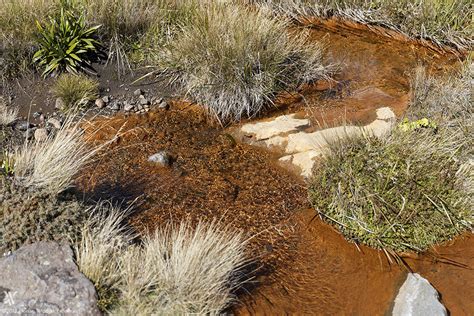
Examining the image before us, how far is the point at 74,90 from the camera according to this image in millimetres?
6848

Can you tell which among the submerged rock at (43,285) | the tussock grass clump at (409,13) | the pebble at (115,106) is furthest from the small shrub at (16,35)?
the submerged rock at (43,285)

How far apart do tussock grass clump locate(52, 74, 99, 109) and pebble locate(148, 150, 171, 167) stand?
1307mm

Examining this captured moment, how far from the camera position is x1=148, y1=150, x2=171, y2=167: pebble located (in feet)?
20.1

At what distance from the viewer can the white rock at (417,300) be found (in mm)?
4484

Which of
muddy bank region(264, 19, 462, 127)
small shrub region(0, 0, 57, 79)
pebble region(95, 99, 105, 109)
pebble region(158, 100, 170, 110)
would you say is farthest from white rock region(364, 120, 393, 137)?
small shrub region(0, 0, 57, 79)

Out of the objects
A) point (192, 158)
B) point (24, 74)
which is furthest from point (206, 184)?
point (24, 74)

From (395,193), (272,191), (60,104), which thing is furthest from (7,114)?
(395,193)

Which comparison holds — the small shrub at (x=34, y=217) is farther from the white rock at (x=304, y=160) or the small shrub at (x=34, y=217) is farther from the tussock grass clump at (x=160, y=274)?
the white rock at (x=304, y=160)

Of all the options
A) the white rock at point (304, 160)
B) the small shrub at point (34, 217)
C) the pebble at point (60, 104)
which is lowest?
the white rock at point (304, 160)

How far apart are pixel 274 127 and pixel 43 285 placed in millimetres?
3453

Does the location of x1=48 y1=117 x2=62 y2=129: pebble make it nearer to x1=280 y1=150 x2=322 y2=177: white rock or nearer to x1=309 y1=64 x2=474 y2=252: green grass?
x1=280 y1=150 x2=322 y2=177: white rock

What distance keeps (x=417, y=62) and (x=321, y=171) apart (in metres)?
3.51

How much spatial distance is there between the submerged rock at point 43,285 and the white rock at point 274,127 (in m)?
2.96

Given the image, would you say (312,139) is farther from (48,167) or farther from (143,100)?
(48,167)
